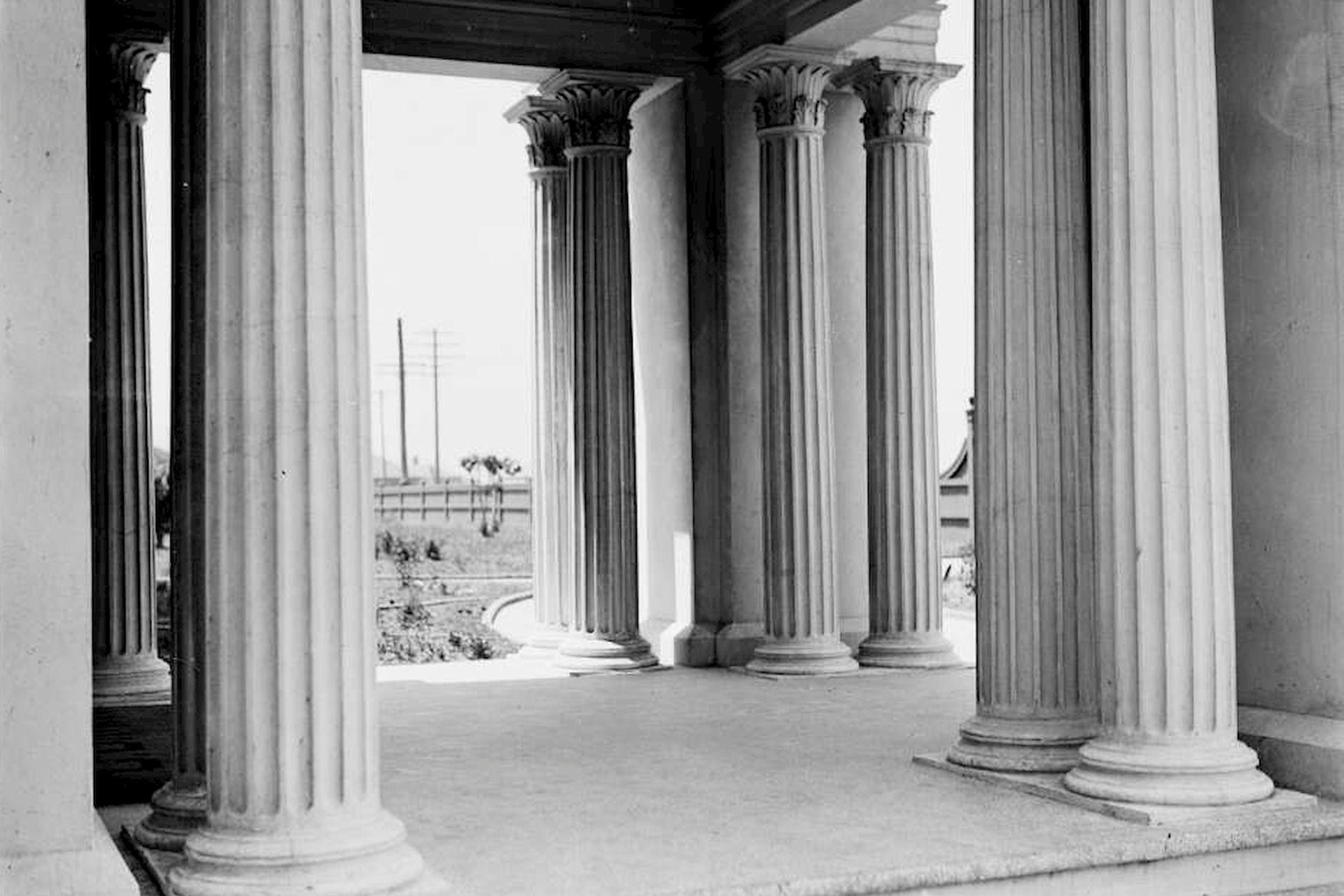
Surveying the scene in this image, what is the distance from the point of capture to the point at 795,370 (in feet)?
131

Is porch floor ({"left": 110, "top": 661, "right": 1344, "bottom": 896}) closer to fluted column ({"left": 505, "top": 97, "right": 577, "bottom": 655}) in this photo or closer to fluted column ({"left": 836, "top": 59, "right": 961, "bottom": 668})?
fluted column ({"left": 836, "top": 59, "right": 961, "bottom": 668})

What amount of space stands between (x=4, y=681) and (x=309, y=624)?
3.00 meters

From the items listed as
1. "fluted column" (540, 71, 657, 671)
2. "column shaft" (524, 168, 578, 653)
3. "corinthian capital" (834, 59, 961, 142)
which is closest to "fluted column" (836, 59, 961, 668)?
"corinthian capital" (834, 59, 961, 142)

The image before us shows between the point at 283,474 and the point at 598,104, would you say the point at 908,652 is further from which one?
the point at 283,474

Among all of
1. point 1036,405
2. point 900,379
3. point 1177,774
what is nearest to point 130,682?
point 900,379

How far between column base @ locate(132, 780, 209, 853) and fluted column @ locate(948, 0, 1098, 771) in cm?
1109

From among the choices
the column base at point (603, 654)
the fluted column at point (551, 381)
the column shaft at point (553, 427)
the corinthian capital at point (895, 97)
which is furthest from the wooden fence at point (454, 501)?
the corinthian capital at point (895, 97)

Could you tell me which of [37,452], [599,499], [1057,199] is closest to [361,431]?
[37,452]

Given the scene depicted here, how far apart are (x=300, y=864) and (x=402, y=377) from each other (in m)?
148

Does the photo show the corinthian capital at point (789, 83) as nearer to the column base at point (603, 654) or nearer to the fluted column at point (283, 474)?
the column base at point (603, 654)

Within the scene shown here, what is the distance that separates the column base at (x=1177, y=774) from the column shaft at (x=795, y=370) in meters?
17.1

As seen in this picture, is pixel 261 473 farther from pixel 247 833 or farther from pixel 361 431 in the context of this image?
pixel 247 833

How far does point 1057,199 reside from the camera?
961 inches

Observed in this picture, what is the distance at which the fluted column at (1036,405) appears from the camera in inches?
952
